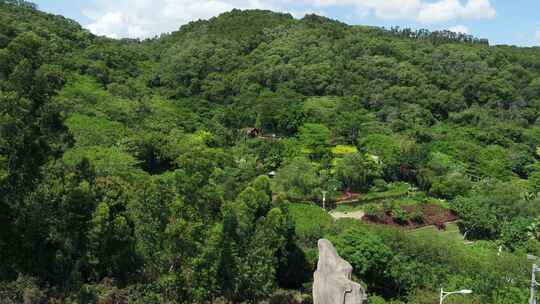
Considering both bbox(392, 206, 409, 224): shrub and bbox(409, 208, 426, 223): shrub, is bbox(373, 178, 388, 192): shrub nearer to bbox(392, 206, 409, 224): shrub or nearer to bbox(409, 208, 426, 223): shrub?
bbox(409, 208, 426, 223): shrub

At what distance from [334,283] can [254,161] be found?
914 inches

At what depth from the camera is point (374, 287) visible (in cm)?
1702

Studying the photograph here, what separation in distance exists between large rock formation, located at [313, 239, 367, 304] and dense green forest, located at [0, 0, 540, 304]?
3.81 m

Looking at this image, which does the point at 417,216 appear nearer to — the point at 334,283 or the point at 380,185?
the point at 380,185

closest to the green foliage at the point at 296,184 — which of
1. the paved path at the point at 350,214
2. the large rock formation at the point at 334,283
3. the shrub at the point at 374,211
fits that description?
the paved path at the point at 350,214

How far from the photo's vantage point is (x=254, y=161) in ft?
106

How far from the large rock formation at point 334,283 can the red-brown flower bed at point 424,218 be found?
1679 cm

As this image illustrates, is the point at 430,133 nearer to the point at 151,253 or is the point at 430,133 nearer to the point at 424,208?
the point at 424,208

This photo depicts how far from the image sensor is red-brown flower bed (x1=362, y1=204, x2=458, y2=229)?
26.9 m

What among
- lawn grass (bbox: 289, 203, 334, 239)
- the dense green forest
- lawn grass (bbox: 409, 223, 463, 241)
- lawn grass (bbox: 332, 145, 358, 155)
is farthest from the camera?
lawn grass (bbox: 332, 145, 358, 155)

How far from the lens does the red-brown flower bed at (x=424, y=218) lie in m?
26.9

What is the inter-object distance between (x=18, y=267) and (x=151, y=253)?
11.7ft

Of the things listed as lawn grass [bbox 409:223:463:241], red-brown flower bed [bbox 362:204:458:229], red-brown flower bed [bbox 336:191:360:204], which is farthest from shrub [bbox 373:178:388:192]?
lawn grass [bbox 409:223:463:241]

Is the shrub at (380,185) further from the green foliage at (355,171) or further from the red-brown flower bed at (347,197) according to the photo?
the red-brown flower bed at (347,197)
